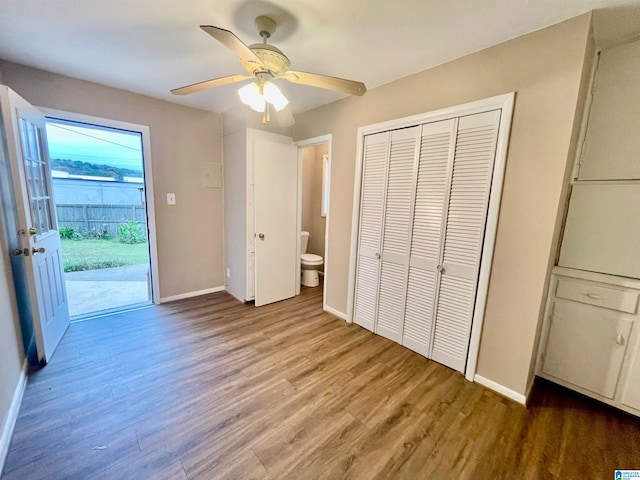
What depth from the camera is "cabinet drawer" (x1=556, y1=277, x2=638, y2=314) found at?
1575mm

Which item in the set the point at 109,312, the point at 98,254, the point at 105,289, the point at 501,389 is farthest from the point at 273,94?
the point at 98,254

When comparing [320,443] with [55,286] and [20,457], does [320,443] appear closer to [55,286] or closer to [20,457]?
[20,457]

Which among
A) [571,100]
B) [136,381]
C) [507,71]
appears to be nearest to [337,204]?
[507,71]

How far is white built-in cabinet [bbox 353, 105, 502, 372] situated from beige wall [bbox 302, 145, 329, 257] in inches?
83.3

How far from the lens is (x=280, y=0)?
4.35ft

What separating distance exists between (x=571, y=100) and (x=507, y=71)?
413 mm

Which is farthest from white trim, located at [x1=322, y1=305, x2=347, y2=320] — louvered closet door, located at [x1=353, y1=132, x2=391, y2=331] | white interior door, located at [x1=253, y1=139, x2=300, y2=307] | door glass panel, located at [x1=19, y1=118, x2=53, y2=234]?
door glass panel, located at [x1=19, y1=118, x2=53, y2=234]

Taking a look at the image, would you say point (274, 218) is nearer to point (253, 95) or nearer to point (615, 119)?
point (253, 95)

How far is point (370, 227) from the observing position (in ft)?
8.26

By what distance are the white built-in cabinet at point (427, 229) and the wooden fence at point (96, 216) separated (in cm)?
429

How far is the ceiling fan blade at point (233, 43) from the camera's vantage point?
3.39 ft

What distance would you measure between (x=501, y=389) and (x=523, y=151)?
1.62 metres

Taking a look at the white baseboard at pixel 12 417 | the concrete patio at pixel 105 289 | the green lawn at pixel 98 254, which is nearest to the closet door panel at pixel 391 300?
the white baseboard at pixel 12 417

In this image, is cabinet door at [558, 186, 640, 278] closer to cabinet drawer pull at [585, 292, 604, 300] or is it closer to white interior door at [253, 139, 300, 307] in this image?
cabinet drawer pull at [585, 292, 604, 300]
